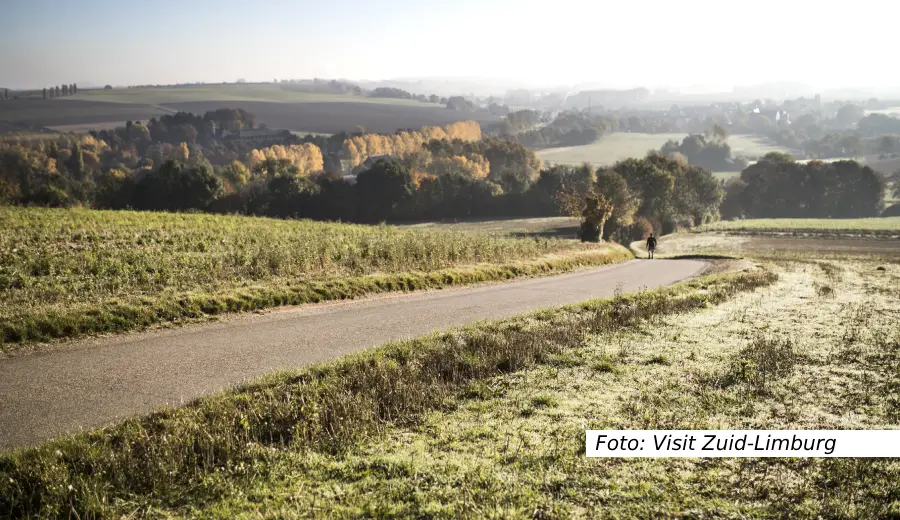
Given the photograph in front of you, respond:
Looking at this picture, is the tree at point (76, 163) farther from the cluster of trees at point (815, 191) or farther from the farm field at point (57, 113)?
the cluster of trees at point (815, 191)

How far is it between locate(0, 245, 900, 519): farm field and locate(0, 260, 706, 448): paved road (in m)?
1.07

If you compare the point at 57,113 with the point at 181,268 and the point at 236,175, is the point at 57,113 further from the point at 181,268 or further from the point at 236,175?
the point at 181,268

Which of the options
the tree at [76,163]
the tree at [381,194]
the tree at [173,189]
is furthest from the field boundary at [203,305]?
the tree at [76,163]

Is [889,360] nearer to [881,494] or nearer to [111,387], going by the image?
[881,494]

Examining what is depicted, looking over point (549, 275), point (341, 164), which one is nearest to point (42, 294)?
point (549, 275)

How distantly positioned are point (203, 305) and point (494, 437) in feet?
30.7

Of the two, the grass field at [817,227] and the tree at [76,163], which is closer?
the grass field at [817,227]

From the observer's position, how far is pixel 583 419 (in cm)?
805

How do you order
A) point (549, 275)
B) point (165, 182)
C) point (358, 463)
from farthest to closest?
point (165, 182), point (549, 275), point (358, 463)

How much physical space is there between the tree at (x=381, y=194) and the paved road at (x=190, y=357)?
76.6 meters

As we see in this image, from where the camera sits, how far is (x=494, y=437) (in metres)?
7.48

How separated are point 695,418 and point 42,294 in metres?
13.4

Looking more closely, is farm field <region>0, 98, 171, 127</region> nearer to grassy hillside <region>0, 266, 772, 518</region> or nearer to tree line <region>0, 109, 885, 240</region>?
tree line <region>0, 109, 885, 240</region>

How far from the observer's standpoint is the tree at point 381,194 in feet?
309
